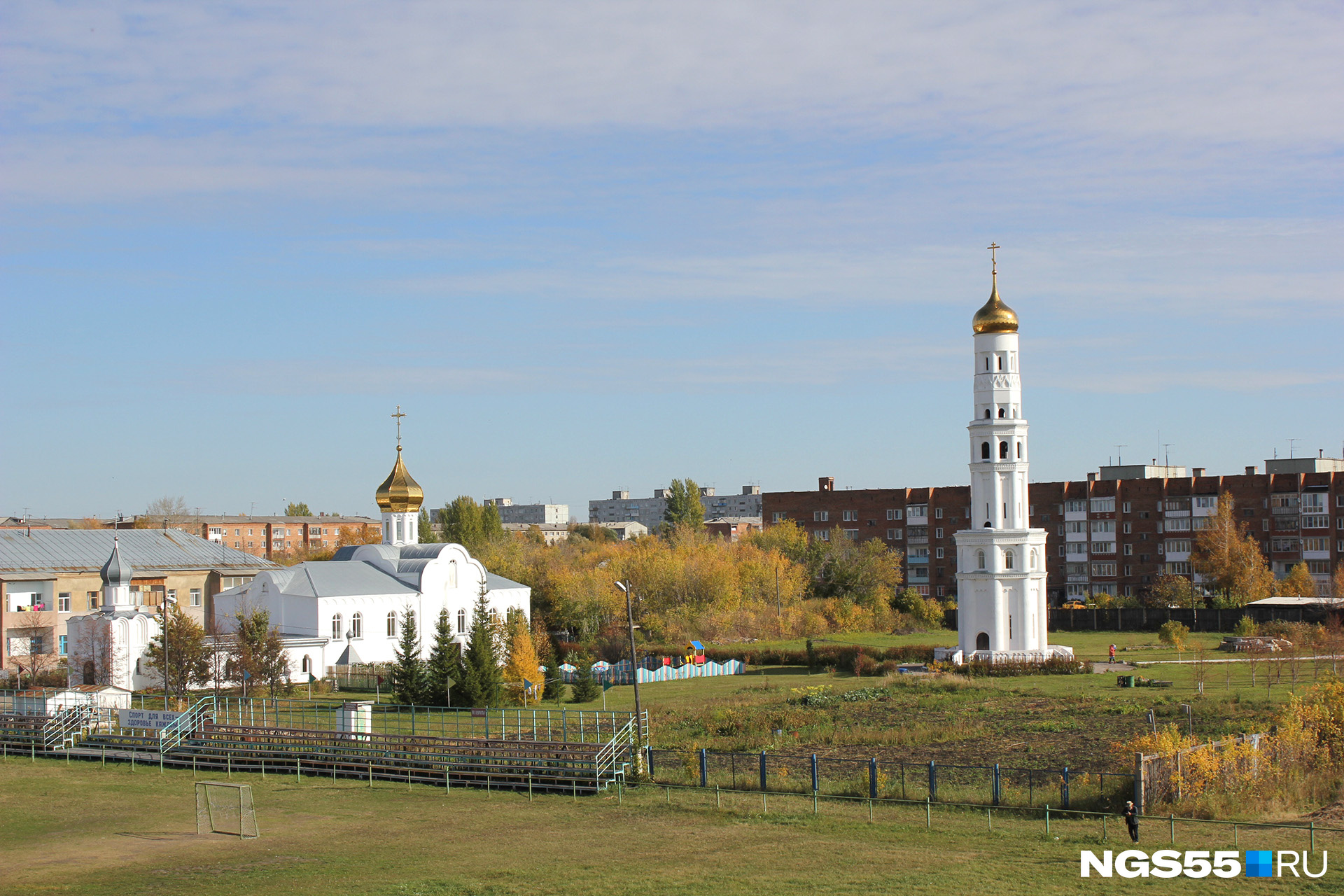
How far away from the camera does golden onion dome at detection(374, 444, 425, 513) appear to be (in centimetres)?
6525

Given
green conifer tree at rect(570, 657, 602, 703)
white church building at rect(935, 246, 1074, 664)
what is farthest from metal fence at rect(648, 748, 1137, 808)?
white church building at rect(935, 246, 1074, 664)

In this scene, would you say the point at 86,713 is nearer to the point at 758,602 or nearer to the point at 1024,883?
the point at 1024,883

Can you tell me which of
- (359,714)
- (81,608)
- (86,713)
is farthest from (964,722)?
(81,608)

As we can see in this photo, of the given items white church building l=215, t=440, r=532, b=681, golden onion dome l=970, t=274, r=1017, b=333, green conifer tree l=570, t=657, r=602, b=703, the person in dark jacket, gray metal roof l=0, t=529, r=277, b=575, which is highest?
golden onion dome l=970, t=274, r=1017, b=333

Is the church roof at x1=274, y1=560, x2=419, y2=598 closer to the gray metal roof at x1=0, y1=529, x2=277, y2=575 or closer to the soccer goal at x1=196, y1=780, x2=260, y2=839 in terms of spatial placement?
the gray metal roof at x1=0, y1=529, x2=277, y2=575

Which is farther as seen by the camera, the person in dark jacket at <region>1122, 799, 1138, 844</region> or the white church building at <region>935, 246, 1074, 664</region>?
the white church building at <region>935, 246, 1074, 664</region>

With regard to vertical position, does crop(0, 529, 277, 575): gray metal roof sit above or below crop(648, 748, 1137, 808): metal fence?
above

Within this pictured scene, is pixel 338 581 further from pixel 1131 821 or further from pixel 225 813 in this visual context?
pixel 1131 821

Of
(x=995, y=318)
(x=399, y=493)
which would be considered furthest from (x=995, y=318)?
(x=399, y=493)

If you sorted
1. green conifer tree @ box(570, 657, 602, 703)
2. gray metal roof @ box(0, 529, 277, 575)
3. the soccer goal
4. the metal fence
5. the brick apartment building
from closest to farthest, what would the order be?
1. the soccer goal
2. the metal fence
3. green conifer tree @ box(570, 657, 602, 703)
4. gray metal roof @ box(0, 529, 277, 575)
5. the brick apartment building

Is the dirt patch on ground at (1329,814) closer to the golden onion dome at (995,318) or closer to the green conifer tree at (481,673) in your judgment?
the green conifer tree at (481,673)

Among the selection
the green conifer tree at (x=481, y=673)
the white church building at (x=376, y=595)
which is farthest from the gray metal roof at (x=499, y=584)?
the green conifer tree at (x=481, y=673)

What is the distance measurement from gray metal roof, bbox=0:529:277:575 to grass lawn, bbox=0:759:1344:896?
29.6 m

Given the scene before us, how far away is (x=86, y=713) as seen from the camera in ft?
117
